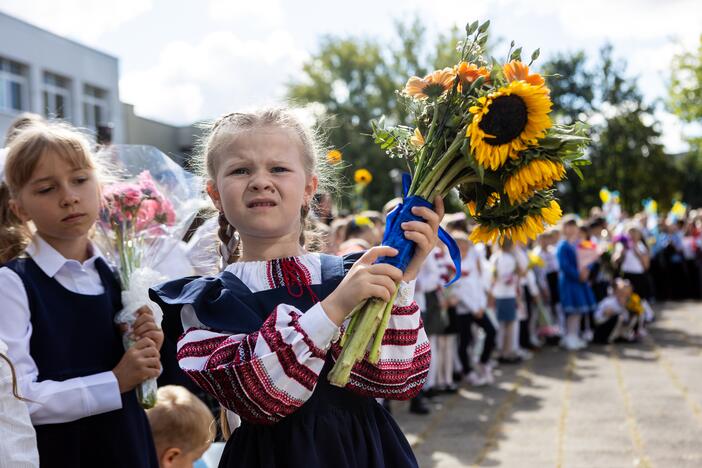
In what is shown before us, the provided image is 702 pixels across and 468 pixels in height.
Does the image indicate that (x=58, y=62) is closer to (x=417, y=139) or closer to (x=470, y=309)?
(x=470, y=309)

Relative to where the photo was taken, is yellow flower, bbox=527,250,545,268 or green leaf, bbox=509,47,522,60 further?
yellow flower, bbox=527,250,545,268

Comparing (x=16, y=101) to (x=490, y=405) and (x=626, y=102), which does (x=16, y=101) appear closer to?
(x=490, y=405)

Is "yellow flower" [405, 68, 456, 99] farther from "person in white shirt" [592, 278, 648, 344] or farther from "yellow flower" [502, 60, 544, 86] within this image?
"person in white shirt" [592, 278, 648, 344]

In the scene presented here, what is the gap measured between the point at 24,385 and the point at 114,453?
416 millimetres

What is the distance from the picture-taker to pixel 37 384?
7.89ft

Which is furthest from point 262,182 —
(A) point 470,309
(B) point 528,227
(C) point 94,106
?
(C) point 94,106

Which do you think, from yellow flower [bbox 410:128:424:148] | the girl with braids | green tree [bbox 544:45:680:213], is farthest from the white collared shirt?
green tree [bbox 544:45:680:213]

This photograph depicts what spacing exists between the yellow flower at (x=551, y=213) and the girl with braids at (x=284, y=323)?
284 millimetres

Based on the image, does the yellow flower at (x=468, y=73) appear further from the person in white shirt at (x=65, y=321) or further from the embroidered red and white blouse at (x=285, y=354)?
the person in white shirt at (x=65, y=321)

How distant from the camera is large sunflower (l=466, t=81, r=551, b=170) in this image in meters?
1.88

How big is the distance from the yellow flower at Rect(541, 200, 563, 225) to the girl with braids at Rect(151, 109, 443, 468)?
0.93 ft

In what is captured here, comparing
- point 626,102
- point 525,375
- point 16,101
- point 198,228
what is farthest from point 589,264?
point 626,102

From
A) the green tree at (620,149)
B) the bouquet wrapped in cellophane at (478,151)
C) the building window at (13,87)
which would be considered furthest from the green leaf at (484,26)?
the green tree at (620,149)

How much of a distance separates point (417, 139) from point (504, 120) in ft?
1.09
